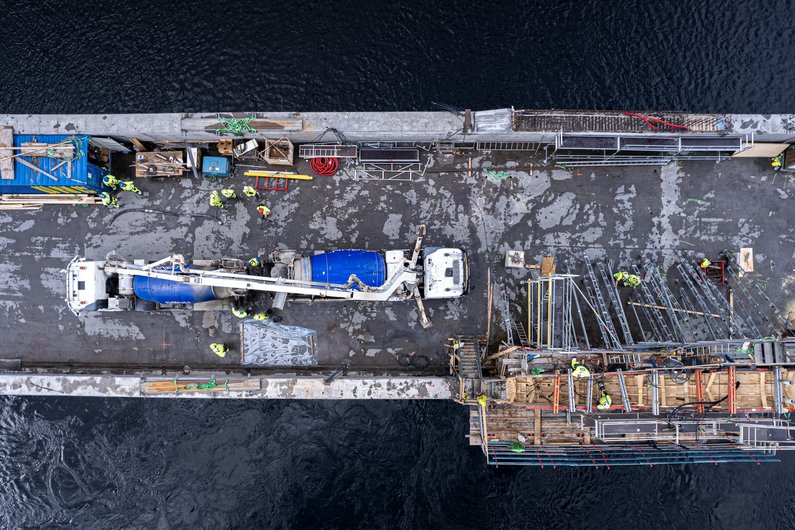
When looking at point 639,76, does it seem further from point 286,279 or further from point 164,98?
point 164,98

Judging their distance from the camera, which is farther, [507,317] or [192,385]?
[507,317]

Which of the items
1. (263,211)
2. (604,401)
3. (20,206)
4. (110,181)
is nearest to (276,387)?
(263,211)

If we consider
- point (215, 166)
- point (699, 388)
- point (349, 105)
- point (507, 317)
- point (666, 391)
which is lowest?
point (666, 391)

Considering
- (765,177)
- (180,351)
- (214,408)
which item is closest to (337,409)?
(214,408)

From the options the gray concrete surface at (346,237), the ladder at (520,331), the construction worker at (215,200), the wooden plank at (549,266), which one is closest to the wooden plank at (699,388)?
the gray concrete surface at (346,237)

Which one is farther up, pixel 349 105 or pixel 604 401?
pixel 349 105

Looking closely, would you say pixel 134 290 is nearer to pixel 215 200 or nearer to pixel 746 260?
pixel 215 200

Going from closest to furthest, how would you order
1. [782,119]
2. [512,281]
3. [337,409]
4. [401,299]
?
[782,119] → [401,299] → [512,281] → [337,409]

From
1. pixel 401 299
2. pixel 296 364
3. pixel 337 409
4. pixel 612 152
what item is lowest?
pixel 337 409
